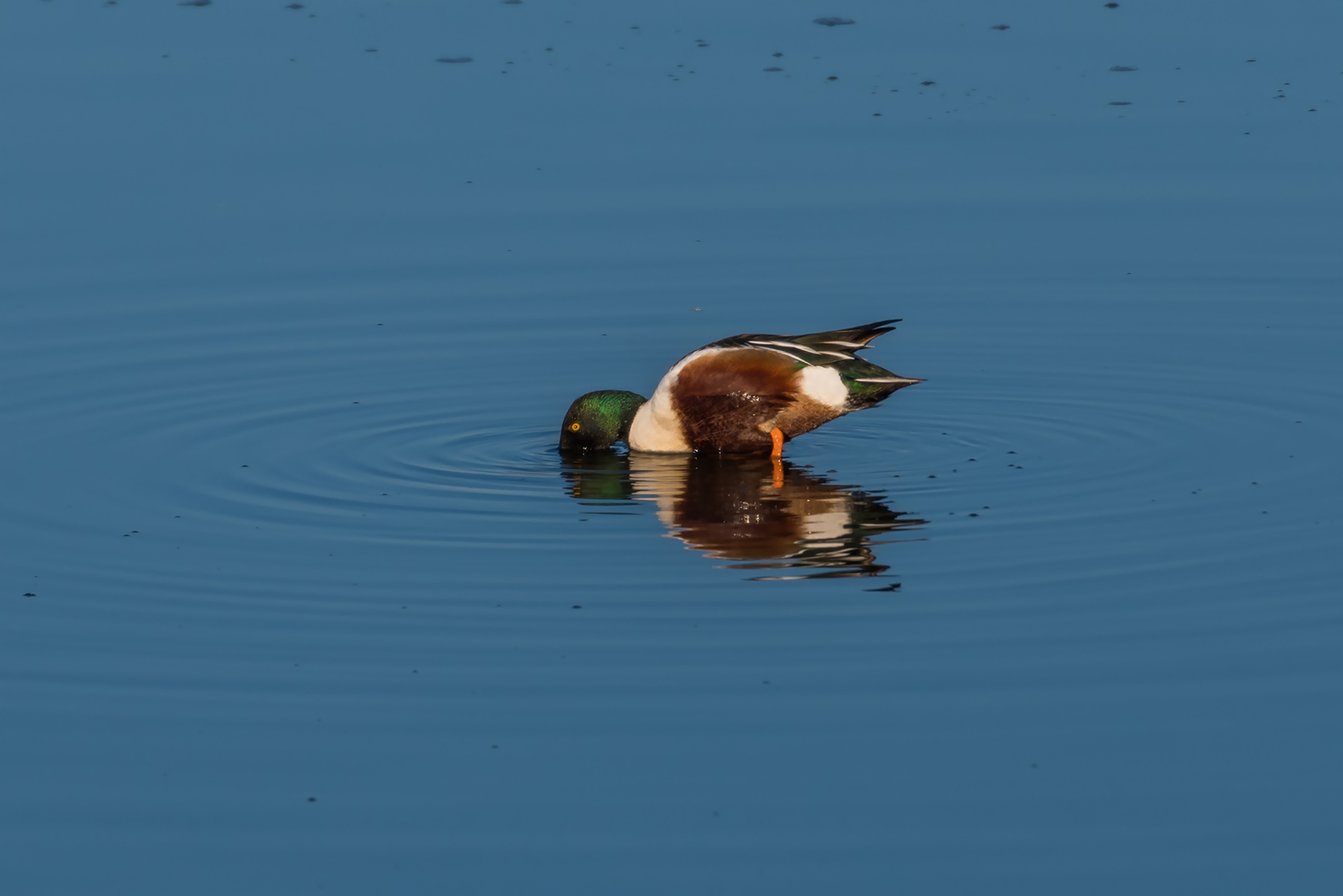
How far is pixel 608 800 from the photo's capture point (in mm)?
6844

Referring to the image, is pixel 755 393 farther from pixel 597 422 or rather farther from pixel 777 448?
pixel 597 422

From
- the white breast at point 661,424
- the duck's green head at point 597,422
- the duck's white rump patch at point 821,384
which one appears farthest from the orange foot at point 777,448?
the duck's green head at point 597,422

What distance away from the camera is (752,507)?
1088 cm

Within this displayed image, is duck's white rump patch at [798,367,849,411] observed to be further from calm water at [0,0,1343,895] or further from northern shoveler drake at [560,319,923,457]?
calm water at [0,0,1343,895]

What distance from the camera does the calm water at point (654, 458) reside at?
684cm

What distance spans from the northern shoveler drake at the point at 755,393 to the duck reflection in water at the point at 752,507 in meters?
0.16

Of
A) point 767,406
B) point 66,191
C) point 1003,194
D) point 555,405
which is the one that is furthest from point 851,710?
point 66,191

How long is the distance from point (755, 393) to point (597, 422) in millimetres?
1086

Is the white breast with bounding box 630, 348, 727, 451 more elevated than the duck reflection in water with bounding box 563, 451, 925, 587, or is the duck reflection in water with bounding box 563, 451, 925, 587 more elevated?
the white breast with bounding box 630, 348, 727, 451

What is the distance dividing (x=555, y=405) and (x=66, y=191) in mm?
5993

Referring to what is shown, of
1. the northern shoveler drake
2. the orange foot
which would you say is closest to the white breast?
the northern shoveler drake

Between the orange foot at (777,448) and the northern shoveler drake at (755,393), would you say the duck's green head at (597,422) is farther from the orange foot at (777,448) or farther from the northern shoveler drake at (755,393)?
the orange foot at (777,448)

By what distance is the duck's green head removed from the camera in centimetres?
1204

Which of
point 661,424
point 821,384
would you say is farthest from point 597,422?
point 821,384
